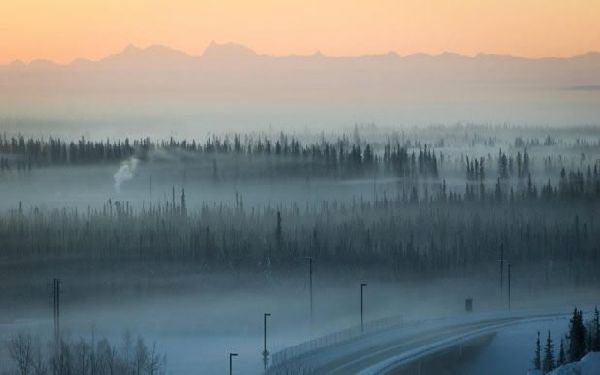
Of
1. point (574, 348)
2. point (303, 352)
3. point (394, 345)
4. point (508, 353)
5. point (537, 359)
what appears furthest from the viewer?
point (508, 353)

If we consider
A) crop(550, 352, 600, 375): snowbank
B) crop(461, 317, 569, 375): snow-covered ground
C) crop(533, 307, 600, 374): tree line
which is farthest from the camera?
crop(461, 317, 569, 375): snow-covered ground

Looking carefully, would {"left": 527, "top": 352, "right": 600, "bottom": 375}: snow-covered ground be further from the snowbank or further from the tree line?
the tree line

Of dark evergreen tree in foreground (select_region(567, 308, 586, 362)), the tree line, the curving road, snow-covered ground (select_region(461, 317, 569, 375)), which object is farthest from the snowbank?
snow-covered ground (select_region(461, 317, 569, 375))

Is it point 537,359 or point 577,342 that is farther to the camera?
point 537,359

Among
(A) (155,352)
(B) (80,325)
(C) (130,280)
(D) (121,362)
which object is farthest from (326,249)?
(D) (121,362)

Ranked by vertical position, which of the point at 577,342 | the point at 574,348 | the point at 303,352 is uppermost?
the point at 577,342

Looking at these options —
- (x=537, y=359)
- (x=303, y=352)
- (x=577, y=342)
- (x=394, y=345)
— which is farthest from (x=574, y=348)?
(x=303, y=352)

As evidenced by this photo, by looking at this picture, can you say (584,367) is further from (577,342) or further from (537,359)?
(537,359)

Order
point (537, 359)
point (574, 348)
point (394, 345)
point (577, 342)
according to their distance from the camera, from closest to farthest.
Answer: point (574, 348) < point (577, 342) < point (537, 359) < point (394, 345)

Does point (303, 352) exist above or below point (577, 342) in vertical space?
below

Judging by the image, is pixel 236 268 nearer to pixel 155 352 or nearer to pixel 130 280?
pixel 130 280

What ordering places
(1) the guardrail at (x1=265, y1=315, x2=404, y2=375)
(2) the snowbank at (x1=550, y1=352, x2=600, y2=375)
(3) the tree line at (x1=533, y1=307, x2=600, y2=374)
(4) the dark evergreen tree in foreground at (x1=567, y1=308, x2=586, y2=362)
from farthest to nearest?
(3) the tree line at (x1=533, y1=307, x2=600, y2=374)
(4) the dark evergreen tree in foreground at (x1=567, y1=308, x2=586, y2=362)
(1) the guardrail at (x1=265, y1=315, x2=404, y2=375)
(2) the snowbank at (x1=550, y1=352, x2=600, y2=375)

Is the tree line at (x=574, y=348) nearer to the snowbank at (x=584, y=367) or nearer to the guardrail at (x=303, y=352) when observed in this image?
the snowbank at (x=584, y=367)

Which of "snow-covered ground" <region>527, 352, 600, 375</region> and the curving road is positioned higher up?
"snow-covered ground" <region>527, 352, 600, 375</region>
